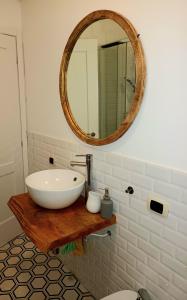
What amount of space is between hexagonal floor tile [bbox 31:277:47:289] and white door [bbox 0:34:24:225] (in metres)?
0.70

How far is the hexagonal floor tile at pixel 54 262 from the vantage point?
212 cm

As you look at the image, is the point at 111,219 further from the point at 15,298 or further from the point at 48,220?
the point at 15,298

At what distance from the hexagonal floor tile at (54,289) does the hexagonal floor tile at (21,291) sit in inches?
6.3

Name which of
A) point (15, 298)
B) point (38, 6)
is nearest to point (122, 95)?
point (38, 6)

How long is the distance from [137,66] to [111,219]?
85 centimetres

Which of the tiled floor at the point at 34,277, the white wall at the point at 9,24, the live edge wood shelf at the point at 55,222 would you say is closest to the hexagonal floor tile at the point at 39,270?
the tiled floor at the point at 34,277

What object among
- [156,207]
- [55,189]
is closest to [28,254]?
[55,189]

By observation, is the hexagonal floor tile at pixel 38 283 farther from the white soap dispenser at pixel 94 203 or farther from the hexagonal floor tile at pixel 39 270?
the white soap dispenser at pixel 94 203

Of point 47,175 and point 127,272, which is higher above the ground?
point 47,175

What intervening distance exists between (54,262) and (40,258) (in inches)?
5.8

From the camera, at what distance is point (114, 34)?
132 cm

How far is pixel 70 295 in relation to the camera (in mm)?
1816

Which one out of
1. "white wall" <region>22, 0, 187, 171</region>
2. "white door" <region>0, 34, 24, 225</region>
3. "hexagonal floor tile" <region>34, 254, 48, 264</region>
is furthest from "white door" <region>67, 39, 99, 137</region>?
"hexagonal floor tile" <region>34, 254, 48, 264</region>

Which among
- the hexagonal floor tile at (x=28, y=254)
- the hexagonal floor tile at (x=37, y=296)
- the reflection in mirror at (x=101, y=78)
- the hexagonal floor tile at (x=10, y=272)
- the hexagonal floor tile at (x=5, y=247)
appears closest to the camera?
the reflection in mirror at (x=101, y=78)
